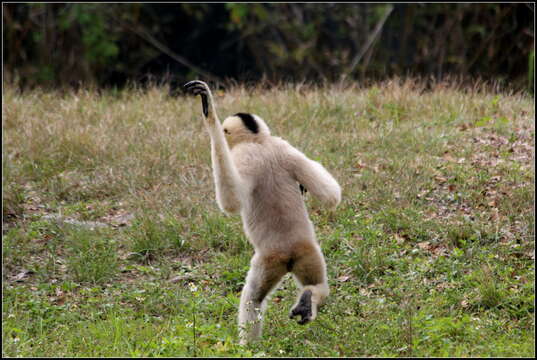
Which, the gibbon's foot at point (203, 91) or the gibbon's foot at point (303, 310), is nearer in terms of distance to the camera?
the gibbon's foot at point (303, 310)

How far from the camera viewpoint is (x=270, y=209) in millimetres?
5766

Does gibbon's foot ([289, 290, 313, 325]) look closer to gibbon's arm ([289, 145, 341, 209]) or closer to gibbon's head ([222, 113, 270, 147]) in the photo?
gibbon's arm ([289, 145, 341, 209])

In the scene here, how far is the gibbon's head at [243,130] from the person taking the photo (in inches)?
236

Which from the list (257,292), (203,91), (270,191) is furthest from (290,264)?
(203,91)

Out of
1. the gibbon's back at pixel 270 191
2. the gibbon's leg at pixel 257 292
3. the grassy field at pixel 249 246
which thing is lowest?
the grassy field at pixel 249 246

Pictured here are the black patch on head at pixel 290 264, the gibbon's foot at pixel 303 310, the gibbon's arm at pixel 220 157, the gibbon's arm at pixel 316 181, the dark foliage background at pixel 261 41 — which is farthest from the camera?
the dark foliage background at pixel 261 41

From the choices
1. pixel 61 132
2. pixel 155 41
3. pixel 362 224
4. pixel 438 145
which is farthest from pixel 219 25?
pixel 362 224

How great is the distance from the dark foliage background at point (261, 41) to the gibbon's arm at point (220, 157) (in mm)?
13937

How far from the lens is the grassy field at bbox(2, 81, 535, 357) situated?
19.5 feet

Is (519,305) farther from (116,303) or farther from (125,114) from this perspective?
(125,114)

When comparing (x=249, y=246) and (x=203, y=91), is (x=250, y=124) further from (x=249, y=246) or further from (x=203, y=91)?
(x=249, y=246)

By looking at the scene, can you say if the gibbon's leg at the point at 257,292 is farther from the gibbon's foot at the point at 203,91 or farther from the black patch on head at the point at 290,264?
the gibbon's foot at the point at 203,91

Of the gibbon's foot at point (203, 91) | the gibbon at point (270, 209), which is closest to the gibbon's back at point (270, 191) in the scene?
the gibbon at point (270, 209)

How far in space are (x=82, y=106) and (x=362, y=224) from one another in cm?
635
